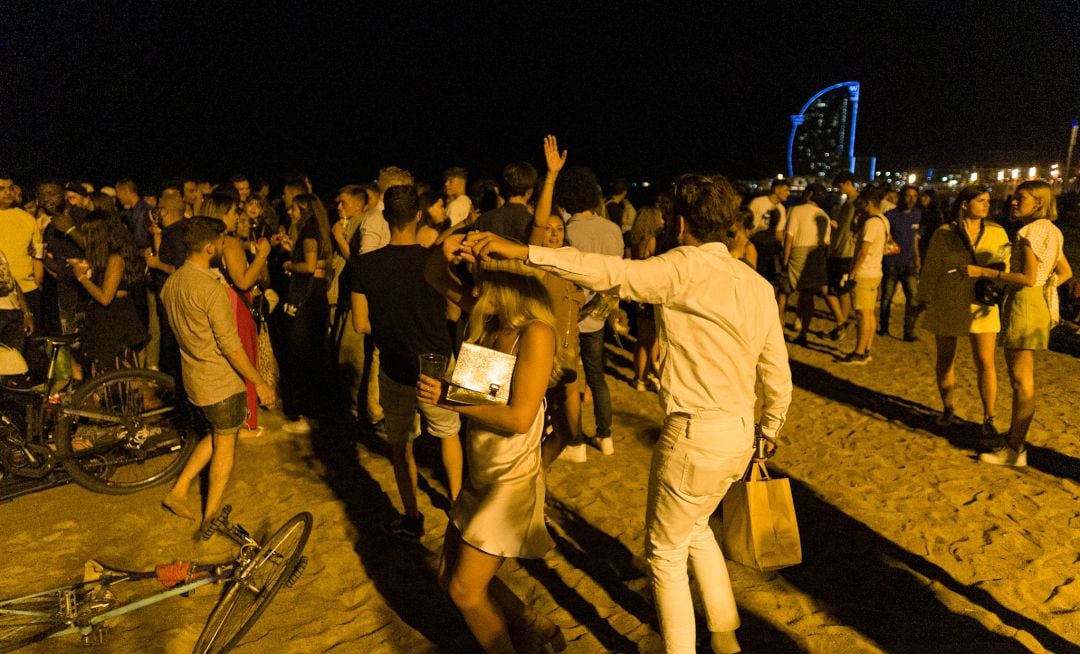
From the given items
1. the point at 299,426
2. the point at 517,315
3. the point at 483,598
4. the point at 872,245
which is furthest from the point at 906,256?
the point at 483,598

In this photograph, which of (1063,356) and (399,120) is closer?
(1063,356)

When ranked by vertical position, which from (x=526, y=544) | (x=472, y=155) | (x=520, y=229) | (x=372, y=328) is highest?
(x=472, y=155)

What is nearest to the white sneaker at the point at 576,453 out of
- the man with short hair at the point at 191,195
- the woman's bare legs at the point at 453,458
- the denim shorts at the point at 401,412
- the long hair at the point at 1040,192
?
the woman's bare legs at the point at 453,458

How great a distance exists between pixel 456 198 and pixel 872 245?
16.0 feet

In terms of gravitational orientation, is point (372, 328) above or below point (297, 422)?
above

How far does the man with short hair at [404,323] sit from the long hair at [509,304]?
4.24 ft

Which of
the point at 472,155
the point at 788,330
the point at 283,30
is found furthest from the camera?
the point at 472,155

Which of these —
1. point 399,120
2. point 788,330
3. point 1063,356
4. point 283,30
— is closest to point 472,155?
point 399,120

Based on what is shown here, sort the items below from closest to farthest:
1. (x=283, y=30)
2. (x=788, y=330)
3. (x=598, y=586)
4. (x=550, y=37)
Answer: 1. (x=598, y=586)
2. (x=788, y=330)
3. (x=283, y=30)
4. (x=550, y=37)

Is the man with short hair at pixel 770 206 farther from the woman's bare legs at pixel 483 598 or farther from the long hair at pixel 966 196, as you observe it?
the woman's bare legs at pixel 483 598

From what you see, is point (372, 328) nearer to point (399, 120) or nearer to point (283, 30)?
point (283, 30)

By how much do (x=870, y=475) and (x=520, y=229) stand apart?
325cm

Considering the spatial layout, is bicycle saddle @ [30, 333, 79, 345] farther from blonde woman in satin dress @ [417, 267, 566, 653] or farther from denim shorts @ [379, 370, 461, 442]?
blonde woman in satin dress @ [417, 267, 566, 653]

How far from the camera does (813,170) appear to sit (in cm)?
4481
